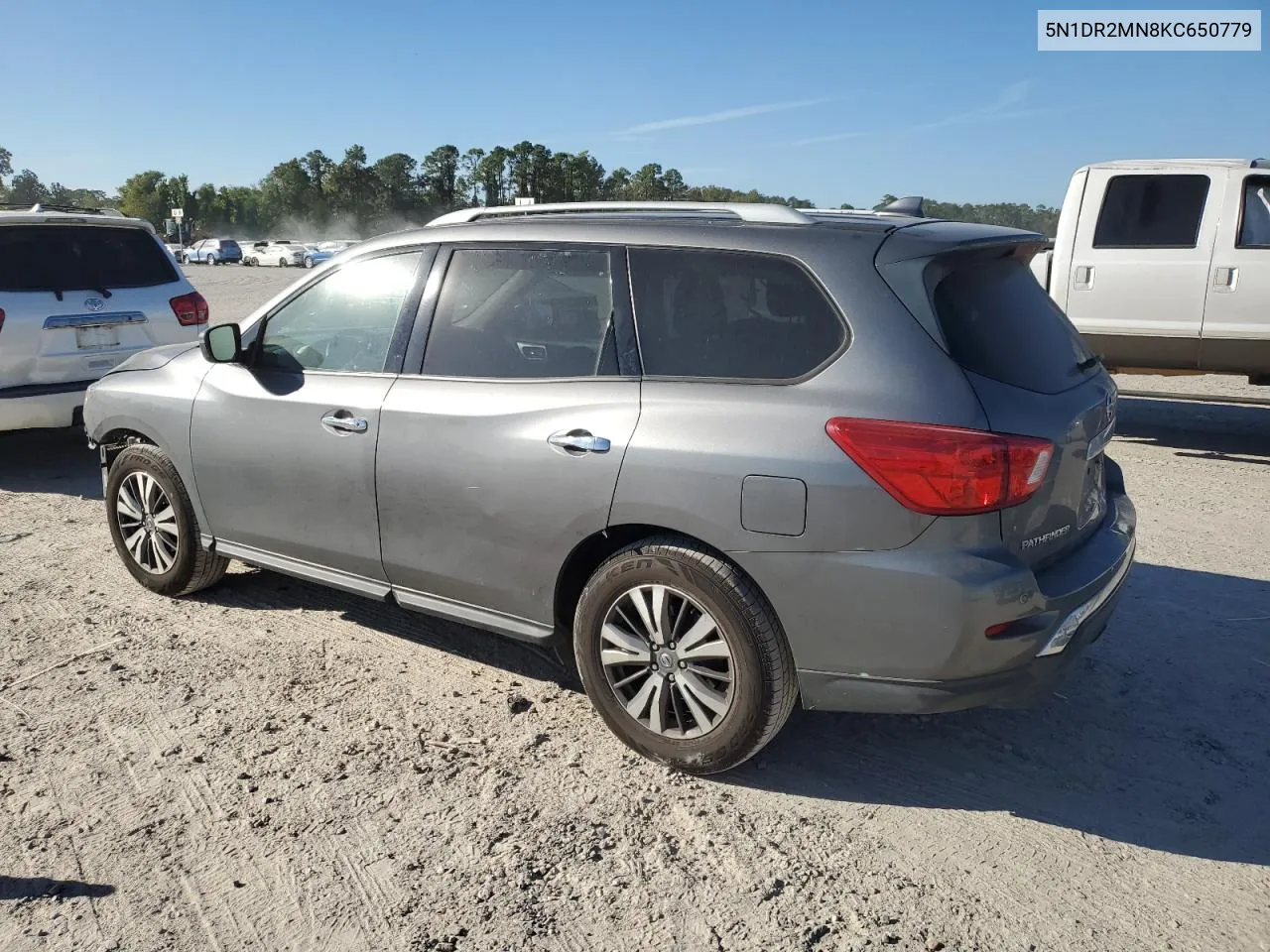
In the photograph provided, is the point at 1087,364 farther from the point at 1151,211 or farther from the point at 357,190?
the point at 357,190

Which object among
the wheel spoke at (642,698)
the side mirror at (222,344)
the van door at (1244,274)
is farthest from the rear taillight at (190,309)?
the van door at (1244,274)

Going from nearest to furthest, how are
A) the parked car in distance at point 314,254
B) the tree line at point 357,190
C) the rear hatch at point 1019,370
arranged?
the rear hatch at point 1019,370, the parked car in distance at point 314,254, the tree line at point 357,190

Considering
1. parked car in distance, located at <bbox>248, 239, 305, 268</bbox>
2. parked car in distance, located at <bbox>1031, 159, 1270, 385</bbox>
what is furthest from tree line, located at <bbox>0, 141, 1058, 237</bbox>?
A: parked car in distance, located at <bbox>1031, 159, 1270, 385</bbox>

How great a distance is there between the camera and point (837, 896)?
110 inches

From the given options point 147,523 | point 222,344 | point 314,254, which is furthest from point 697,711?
point 314,254

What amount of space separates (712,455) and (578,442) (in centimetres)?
50

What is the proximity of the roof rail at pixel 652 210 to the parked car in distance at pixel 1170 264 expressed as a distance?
5.66 metres

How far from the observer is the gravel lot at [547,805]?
2.70m

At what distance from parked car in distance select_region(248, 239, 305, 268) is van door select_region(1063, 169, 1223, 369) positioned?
55.5m

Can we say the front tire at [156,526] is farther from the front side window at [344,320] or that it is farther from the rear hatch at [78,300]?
the rear hatch at [78,300]

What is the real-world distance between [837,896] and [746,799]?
54 centimetres

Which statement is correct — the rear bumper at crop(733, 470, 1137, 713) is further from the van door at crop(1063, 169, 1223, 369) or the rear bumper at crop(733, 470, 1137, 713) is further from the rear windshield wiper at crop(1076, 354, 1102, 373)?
the van door at crop(1063, 169, 1223, 369)

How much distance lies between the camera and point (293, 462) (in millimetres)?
4184

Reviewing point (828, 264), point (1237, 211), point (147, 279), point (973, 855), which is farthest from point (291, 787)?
point (1237, 211)
